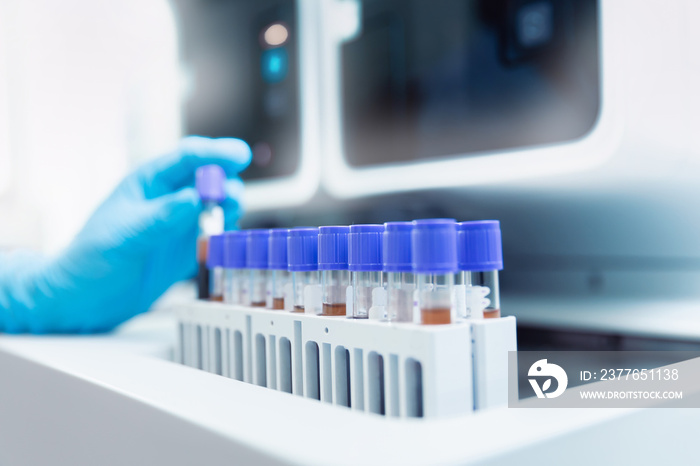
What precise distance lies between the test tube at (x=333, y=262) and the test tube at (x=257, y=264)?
0.09 m

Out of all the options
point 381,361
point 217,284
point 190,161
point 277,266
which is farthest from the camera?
point 190,161

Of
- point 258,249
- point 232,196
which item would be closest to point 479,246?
point 258,249

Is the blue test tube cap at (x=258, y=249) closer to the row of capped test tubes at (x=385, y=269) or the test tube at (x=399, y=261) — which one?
the row of capped test tubes at (x=385, y=269)

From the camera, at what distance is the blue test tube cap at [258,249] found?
1.72ft

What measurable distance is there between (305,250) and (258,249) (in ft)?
0.27

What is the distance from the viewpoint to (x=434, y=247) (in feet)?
Result: 1.18

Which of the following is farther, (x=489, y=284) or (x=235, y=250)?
(x=235, y=250)

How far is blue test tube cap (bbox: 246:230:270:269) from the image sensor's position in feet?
1.72

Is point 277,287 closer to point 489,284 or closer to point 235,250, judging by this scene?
point 235,250

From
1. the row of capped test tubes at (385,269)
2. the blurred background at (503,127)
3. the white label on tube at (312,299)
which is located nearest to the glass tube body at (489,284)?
the row of capped test tubes at (385,269)

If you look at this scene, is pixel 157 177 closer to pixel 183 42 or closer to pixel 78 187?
pixel 183 42

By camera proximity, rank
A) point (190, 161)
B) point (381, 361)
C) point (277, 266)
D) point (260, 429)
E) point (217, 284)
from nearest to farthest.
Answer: point (260, 429), point (381, 361), point (277, 266), point (217, 284), point (190, 161)

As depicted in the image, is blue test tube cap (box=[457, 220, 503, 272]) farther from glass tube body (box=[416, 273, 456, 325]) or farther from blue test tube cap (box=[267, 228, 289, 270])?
blue test tube cap (box=[267, 228, 289, 270])

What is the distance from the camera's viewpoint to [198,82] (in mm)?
1200
